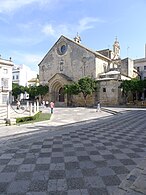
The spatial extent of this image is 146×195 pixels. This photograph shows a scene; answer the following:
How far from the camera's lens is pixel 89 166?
484 cm

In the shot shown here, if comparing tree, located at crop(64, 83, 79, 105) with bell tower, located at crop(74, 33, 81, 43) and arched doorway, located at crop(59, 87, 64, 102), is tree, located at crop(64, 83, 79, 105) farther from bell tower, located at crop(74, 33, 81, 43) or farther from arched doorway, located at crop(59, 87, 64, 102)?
bell tower, located at crop(74, 33, 81, 43)

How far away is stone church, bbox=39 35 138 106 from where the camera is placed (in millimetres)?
36000

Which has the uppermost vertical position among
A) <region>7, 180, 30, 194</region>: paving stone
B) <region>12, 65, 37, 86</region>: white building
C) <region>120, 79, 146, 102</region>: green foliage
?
<region>12, 65, 37, 86</region>: white building

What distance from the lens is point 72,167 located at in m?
4.79

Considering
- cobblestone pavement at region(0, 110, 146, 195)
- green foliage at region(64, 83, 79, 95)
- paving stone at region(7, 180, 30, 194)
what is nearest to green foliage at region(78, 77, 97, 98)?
green foliage at region(64, 83, 79, 95)

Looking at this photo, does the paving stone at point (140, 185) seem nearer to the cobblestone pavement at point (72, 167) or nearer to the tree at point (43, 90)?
the cobblestone pavement at point (72, 167)

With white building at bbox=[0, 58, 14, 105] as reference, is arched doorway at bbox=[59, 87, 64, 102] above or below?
below

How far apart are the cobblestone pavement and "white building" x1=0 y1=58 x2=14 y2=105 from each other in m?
43.1

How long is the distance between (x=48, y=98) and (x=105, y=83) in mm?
12811

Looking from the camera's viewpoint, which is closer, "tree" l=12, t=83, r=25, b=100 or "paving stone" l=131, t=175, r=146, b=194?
"paving stone" l=131, t=175, r=146, b=194

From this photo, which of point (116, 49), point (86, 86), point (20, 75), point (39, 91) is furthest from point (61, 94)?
point (20, 75)

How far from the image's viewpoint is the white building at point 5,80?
47875 millimetres

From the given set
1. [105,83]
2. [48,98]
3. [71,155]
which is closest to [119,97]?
[105,83]

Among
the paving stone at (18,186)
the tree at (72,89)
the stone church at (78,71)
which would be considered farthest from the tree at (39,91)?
→ the paving stone at (18,186)
